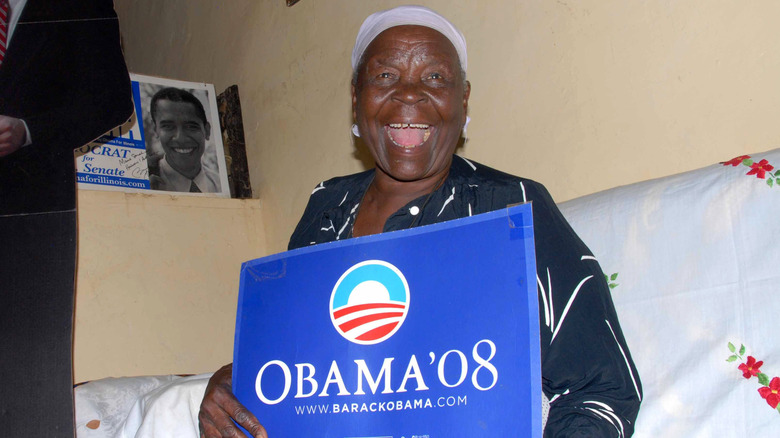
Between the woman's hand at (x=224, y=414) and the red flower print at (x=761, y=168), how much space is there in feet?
2.61

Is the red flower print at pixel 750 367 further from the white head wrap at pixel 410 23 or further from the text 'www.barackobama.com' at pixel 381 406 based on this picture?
the white head wrap at pixel 410 23

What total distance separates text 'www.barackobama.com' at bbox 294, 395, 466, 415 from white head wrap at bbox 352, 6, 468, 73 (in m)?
0.64

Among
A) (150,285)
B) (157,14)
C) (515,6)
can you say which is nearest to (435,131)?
(515,6)

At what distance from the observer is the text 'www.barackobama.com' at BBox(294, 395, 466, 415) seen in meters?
0.77

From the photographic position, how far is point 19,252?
1.65 meters

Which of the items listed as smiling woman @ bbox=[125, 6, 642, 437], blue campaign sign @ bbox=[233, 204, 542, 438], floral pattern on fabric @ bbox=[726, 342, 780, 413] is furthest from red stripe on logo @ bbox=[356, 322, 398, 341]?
floral pattern on fabric @ bbox=[726, 342, 780, 413]

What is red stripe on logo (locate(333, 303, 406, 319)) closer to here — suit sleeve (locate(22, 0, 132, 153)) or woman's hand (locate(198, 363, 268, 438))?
woman's hand (locate(198, 363, 268, 438))

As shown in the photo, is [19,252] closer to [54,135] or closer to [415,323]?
[54,135]

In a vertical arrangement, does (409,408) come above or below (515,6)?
below

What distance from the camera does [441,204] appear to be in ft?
3.55

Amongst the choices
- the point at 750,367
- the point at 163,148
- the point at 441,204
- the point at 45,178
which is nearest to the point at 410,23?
the point at 441,204

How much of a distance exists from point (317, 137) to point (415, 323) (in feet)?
4.83

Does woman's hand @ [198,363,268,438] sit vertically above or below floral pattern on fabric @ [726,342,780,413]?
above

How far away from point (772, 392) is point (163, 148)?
2015 mm
